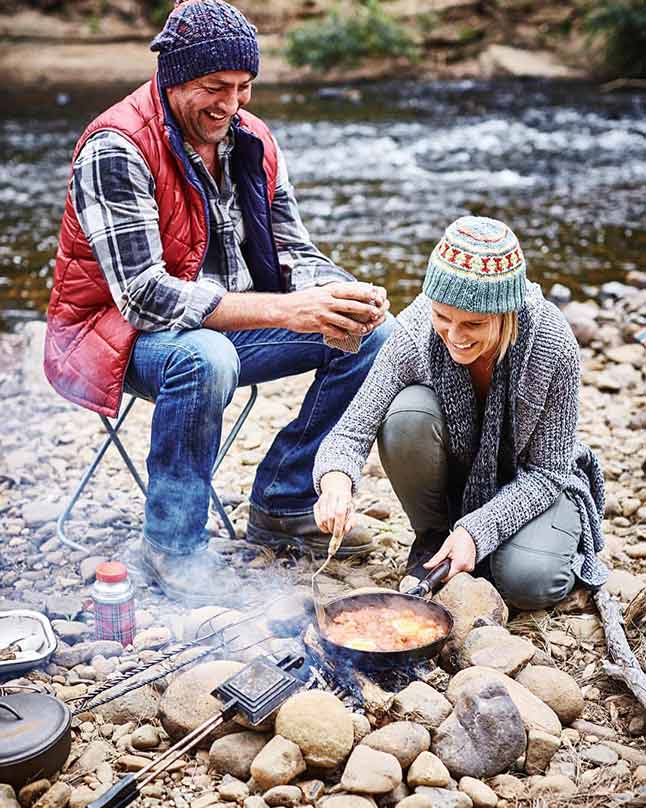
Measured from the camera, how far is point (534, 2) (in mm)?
23844

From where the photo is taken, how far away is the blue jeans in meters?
2.93

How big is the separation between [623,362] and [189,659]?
12.2ft

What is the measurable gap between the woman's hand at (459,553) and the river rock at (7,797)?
4.17 ft

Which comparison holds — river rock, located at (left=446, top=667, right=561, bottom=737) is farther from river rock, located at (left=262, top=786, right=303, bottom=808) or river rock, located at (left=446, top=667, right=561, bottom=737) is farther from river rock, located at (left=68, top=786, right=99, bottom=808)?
river rock, located at (left=68, top=786, right=99, bottom=808)

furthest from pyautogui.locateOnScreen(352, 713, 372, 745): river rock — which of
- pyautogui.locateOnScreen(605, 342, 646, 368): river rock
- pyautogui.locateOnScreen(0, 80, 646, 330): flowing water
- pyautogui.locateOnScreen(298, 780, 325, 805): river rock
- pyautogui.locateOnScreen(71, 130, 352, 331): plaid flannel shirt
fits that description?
pyautogui.locateOnScreen(0, 80, 646, 330): flowing water

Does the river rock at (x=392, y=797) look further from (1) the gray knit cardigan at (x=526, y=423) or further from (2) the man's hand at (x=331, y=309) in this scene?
(2) the man's hand at (x=331, y=309)

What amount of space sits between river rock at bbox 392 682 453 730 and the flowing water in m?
4.61

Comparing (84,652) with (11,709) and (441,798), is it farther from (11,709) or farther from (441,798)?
(441,798)

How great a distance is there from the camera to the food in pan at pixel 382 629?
2578mm

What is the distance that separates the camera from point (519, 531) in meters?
2.96

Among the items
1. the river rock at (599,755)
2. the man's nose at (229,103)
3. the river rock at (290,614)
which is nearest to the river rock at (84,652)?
the river rock at (290,614)

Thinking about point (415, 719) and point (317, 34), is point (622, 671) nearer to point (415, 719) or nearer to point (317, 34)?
point (415, 719)

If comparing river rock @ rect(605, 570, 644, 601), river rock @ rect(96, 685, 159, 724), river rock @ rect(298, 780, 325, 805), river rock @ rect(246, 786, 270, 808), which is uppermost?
river rock @ rect(246, 786, 270, 808)

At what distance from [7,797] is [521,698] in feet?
3.94
